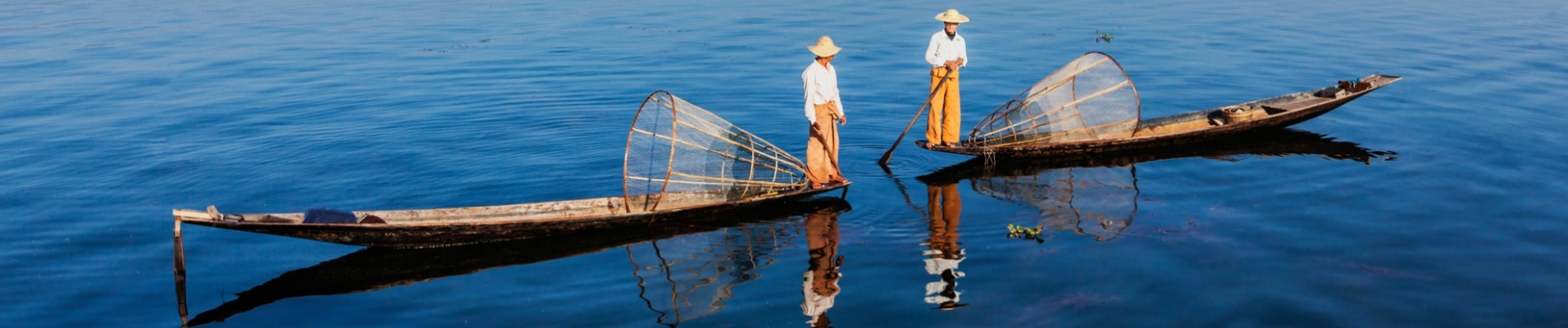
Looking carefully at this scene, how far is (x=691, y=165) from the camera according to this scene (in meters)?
10.3

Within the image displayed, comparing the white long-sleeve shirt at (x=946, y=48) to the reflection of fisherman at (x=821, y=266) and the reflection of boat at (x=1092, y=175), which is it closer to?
the reflection of boat at (x=1092, y=175)

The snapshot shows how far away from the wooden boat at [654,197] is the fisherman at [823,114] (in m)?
0.19

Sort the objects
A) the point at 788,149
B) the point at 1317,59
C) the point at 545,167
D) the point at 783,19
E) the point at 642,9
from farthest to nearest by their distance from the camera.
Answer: the point at 642,9, the point at 783,19, the point at 1317,59, the point at 788,149, the point at 545,167

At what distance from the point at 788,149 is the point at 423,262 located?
529 centimetres

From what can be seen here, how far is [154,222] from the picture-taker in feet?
34.9

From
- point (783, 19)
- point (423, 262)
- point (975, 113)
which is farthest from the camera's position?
point (783, 19)

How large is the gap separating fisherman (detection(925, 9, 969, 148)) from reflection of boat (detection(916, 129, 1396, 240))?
42 cm

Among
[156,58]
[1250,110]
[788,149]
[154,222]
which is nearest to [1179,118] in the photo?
[1250,110]

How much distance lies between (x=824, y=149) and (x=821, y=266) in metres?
2.30

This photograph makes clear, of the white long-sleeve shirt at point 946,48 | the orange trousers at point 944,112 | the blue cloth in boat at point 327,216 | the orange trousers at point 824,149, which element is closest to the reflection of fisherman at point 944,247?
the orange trousers at point 944,112

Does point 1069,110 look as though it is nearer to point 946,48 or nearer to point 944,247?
point 946,48

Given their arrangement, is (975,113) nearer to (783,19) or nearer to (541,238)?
(541,238)

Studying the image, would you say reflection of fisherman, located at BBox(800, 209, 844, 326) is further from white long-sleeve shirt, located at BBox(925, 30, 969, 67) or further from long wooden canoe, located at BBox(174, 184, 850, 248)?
white long-sleeve shirt, located at BBox(925, 30, 969, 67)

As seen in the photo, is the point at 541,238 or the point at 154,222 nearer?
the point at 541,238
